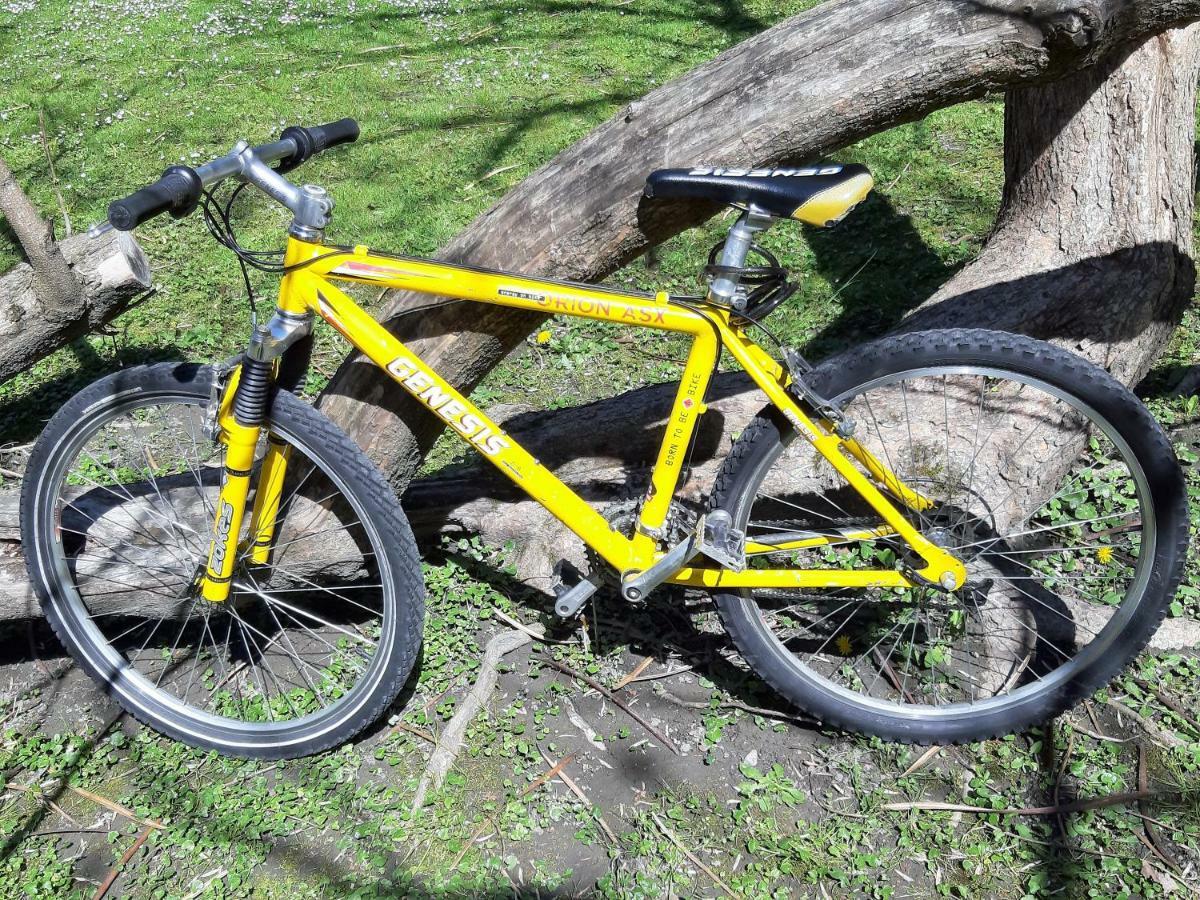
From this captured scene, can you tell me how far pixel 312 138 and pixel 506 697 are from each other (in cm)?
175

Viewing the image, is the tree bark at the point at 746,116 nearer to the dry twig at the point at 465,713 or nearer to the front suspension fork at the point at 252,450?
the front suspension fork at the point at 252,450

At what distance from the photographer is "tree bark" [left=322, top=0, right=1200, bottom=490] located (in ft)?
8.11

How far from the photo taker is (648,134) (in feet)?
8.83

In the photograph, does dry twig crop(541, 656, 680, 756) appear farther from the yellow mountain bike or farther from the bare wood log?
the bare wood log

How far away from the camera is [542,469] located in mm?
2732

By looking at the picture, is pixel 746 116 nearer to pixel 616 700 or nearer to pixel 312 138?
pixel 312 138

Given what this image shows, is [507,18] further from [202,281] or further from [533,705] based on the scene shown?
[533,705]

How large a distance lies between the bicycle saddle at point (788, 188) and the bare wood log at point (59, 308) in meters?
2.61

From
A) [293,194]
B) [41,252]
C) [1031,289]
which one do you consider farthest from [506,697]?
[41,252]

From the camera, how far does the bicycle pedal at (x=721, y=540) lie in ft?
8.66

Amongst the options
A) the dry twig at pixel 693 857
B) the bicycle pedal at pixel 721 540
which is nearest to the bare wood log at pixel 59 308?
the bicycle pedal at pixel 721 540

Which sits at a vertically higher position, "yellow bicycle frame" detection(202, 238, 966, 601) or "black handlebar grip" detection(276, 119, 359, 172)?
"black handlebar grip" detection(276, 119, 359, 172)

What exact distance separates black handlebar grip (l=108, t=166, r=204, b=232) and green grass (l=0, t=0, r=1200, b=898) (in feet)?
5.28

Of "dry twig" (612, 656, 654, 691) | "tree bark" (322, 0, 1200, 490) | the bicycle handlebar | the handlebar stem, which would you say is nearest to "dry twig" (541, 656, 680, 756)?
"dry twig" (612, 656, 654, 691)
